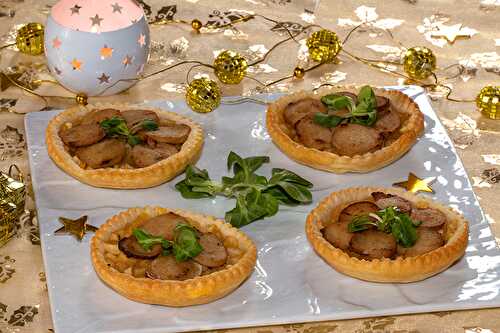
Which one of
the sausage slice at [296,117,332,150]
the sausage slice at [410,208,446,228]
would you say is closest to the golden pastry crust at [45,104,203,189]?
the sausage slice at [296,117,332,150]

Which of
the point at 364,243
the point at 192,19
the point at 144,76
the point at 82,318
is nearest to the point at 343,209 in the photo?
the point at 364,243

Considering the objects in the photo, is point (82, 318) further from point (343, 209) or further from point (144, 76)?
point (144, 76)

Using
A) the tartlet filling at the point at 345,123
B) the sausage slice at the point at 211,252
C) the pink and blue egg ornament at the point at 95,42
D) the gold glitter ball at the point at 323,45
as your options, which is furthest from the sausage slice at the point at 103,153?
the gold glitter ball at the point at 323,45

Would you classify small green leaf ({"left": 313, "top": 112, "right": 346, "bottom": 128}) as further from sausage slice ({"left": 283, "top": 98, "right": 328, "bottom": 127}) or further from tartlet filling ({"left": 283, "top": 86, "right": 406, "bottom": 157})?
sausage slice ({"left": 283, "top": 98, "right": 328, "bottom": 127})

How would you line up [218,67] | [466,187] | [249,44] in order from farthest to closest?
[249,44], [218,67], [466,187]

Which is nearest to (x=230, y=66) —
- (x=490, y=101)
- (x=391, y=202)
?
(x=490, y=101)

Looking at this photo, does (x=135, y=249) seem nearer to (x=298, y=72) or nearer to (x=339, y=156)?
(x=339, y=156)

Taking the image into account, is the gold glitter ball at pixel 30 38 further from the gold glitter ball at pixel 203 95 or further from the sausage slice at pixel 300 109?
the sausage slice at pixel 300 109
